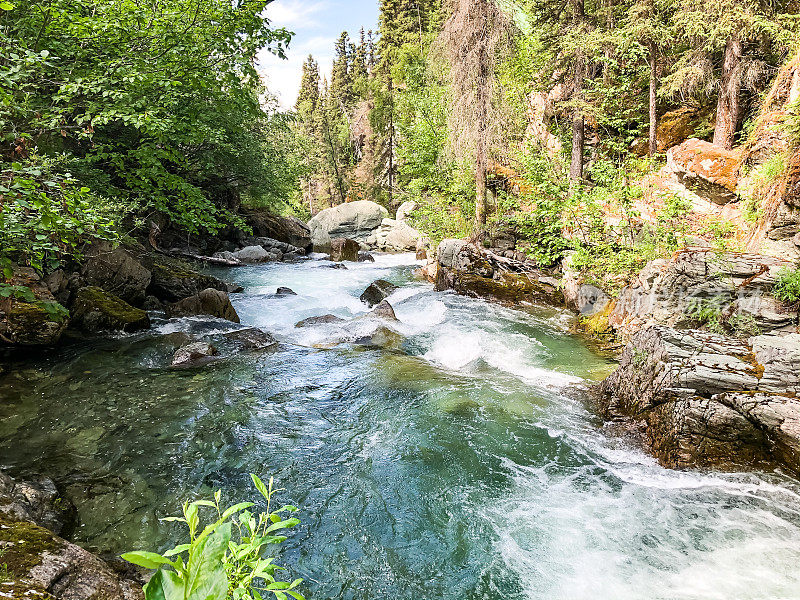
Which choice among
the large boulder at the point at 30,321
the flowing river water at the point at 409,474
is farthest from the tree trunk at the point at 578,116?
the large boulder at the point at 30,321

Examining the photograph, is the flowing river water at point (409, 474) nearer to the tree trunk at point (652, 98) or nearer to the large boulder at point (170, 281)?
the large boulder at point (170, 281)

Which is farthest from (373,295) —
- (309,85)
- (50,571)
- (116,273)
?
(309,85)

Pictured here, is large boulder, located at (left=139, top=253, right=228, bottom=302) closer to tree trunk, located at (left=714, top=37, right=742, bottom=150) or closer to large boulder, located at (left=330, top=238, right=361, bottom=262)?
large boulder, located at (left=330, top=238, right=361, bottom=262)

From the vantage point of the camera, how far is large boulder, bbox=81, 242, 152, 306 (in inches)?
349

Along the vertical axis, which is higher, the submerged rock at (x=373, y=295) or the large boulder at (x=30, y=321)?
the large boulder at (x=30, y=321)

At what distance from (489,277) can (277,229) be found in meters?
17.0

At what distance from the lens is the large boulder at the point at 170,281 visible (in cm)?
1089

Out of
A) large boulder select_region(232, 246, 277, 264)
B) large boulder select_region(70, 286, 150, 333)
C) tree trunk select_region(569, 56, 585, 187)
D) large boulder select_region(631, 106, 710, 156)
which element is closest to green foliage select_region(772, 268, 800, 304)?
tree trunk select_region(569, 56, 585, 187)

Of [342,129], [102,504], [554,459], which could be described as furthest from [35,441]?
[342,129]

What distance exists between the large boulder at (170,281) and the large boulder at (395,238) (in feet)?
56.8

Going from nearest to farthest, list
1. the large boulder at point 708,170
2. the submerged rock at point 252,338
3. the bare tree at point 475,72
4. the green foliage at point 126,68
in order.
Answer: the green foliage at point 126,68, the submerged rock at point 252,338, the large boulder at point 708,170, the bare tree at point 475,72

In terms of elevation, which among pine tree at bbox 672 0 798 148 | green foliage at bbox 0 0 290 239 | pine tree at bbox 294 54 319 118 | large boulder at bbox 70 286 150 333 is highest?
pine tree at bbox 294 54 319 118

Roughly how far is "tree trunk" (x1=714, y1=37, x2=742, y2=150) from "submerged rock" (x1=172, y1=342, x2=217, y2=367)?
14.4 metres

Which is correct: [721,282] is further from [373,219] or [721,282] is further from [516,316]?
[373,219]
